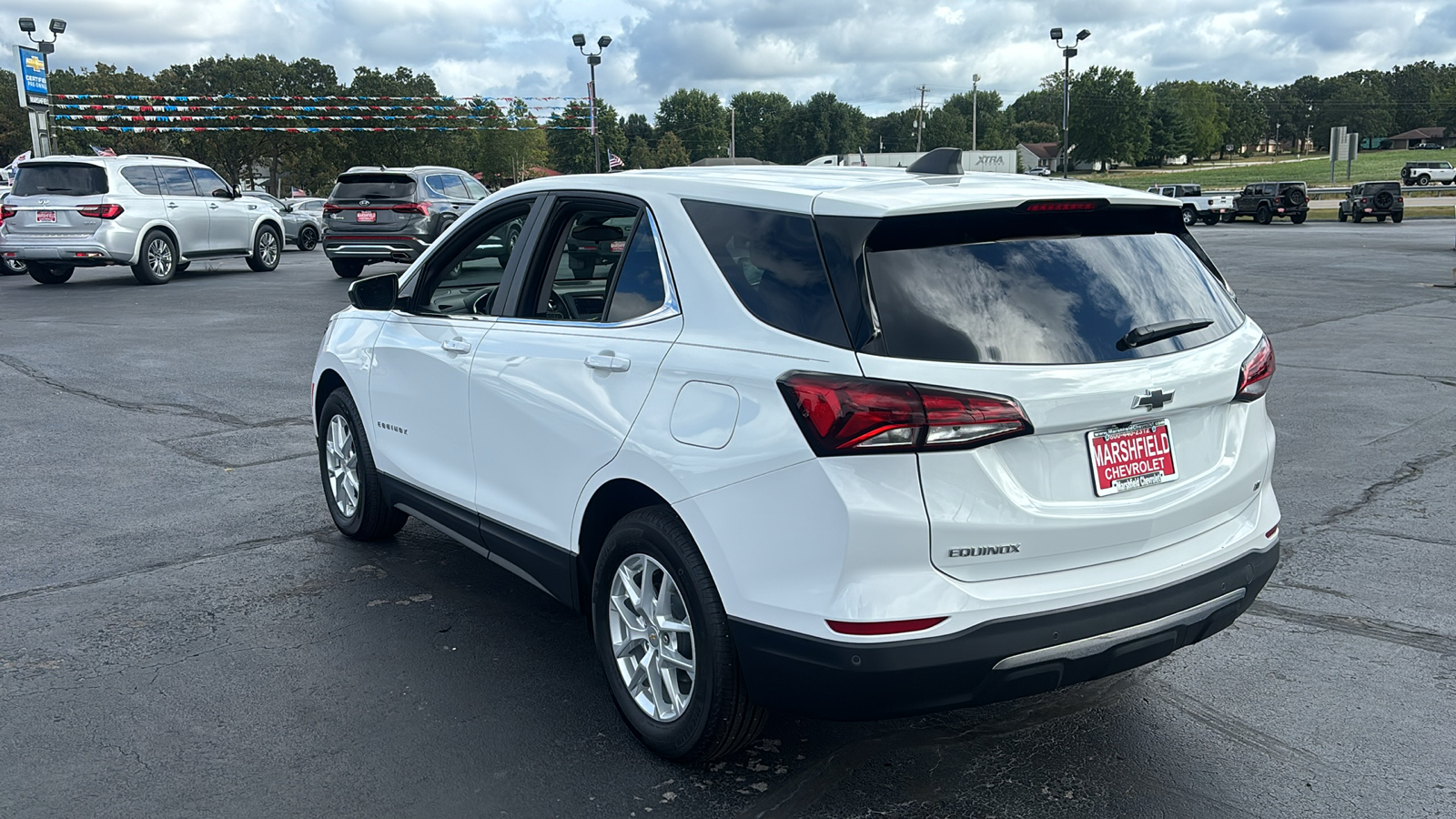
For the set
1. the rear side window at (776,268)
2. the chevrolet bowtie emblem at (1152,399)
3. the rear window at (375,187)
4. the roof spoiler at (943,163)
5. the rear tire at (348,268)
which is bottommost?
the rear tire at (348,268)

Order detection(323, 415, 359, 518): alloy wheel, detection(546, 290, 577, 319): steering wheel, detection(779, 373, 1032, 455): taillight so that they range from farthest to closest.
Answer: detection(323, 415, 359, 518): alloy wheel
detection(546, 290, 577, 319): steering wheel
detection(779, 373, 1032, 455): taillight

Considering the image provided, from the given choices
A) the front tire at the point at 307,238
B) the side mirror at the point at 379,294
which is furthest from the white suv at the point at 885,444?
the front tire at the point at 307,238

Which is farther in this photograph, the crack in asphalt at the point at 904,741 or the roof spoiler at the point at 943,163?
the roof spoiler at the point at 943,163

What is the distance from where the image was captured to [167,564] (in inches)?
213

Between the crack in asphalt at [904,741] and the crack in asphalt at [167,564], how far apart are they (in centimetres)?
334

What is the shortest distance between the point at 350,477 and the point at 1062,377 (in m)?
3.87

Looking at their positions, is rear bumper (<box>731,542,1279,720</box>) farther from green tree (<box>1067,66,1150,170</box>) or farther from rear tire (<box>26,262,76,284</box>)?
green tree (<box>1067,66,1150,170</box>)

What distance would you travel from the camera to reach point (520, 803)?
3291 mm

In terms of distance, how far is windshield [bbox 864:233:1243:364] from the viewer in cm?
296

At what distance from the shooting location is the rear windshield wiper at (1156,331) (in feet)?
10.5

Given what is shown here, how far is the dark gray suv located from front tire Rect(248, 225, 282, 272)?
2854 millimetres

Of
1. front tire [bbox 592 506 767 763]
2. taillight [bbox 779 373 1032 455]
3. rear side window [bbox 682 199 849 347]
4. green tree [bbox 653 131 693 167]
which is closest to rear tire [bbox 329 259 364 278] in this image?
front tire [bbox 592 506 767 763]

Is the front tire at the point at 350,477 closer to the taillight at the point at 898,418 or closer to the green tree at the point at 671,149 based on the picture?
the taillight at the point at 898,418

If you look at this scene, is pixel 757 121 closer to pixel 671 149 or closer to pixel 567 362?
pixel 671 149
